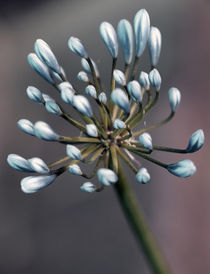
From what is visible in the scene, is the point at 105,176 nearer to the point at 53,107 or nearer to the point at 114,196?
the point at 53,107

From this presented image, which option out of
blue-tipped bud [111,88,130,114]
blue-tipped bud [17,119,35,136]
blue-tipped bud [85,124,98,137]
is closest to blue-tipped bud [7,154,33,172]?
blue-tipped bud [17,119,35,136]

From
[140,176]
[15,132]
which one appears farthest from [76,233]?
[140,176]

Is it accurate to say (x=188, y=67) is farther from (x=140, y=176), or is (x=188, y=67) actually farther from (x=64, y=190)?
(x=140, y=176)

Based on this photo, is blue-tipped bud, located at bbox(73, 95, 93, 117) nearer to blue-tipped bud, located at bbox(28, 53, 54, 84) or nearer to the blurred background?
blue-tipped bud, located at bbox(28, 53, 54, 84)

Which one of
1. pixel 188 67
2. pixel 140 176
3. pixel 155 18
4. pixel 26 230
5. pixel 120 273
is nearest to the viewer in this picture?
pixel 140 176

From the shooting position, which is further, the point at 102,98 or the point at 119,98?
the point at 102,98

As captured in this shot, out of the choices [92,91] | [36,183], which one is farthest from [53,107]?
[36,183]
